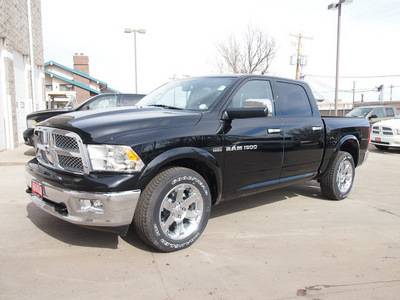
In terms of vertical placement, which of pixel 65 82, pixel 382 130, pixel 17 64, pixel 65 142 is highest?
pixel 65 82

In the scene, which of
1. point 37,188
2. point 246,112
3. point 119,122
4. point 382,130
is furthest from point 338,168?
point 382,130

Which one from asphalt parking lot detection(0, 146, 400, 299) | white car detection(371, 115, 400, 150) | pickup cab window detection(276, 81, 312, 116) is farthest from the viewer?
white car detection(371, 115, 400, 150)

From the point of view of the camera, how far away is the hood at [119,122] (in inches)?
115

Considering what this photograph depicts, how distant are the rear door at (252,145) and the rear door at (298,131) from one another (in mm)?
159

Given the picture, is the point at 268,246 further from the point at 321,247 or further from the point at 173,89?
the point at 173,89

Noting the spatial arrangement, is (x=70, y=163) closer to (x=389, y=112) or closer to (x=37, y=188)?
(x=37, y=188)

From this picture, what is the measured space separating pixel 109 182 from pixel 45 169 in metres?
0.97

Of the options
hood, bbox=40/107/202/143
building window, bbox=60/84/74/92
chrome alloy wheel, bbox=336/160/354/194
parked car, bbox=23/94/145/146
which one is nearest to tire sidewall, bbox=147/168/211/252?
hood, bbox=40/107/202/143

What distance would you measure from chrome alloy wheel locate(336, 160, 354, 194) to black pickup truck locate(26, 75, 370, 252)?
790 millimetres

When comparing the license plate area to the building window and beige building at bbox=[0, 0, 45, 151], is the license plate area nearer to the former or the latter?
beige building at bbox=[0, 0, 45, 151]

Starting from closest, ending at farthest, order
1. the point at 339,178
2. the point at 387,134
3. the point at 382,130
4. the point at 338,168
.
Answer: the point at 338,168
the point at 339,178
the point at 387,134
the point at 382,130

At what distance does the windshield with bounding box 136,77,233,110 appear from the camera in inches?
152

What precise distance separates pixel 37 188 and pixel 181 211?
1.49 meters

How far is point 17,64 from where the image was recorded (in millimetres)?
12211
